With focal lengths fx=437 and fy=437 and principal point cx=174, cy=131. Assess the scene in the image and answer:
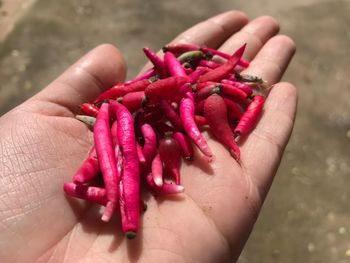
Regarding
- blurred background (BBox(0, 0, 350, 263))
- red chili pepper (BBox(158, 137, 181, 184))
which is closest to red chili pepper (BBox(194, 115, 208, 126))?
red chili pepper (BBox(158, 137, 181, 184))

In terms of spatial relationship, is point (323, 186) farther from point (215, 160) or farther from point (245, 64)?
point (215, 160)

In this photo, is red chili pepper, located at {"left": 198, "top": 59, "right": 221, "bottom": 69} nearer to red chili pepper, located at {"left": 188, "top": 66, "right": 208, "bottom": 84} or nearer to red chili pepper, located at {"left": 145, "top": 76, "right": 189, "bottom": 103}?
red chili pepper, located at {"left": 188, "top": 66, "right": 208, "bottom": 84}

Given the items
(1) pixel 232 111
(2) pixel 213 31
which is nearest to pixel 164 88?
(1) pixel 232 111

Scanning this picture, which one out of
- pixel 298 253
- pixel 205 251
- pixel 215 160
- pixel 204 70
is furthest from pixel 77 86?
pixel 298 253

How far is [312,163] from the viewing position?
602 centimetres

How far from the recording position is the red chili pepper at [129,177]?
3.08m

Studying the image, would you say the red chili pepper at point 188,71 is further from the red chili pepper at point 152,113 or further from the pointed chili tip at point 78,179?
the pointed chili tip at point 78,179

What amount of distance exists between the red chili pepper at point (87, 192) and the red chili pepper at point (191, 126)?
35.9 inches

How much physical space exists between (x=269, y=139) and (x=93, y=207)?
5.55ft

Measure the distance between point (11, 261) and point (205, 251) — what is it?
137 centimetres

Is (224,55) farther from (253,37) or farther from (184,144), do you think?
(184,144)

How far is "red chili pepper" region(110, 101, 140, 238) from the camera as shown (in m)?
3.08

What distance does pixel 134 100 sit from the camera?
4016mm

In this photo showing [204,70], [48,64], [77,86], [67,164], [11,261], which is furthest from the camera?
[48,64]
